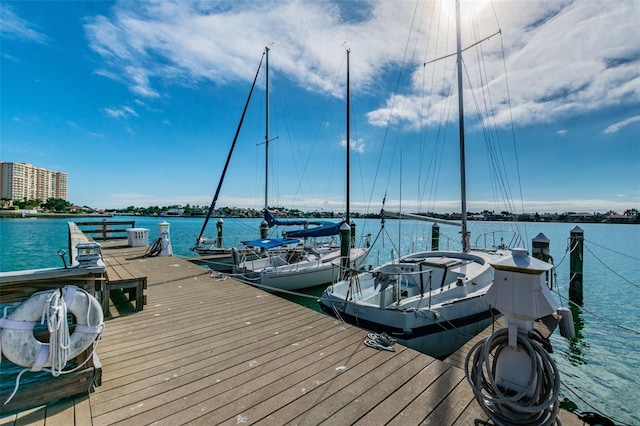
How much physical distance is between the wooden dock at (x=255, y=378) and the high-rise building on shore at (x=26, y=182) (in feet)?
470

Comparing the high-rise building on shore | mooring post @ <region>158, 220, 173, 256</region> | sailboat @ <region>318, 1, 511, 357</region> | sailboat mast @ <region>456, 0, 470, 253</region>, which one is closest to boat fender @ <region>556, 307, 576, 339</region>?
sailboat @ <region>318, 1, 511, 357</region>

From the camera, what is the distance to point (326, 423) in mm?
2461

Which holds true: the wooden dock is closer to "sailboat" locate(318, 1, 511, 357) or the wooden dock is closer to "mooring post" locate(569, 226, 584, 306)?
"sailboat" locate(318, 1, 511, 357)

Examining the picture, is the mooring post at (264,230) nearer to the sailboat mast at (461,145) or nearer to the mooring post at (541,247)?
the sailboat mast at (461,145)

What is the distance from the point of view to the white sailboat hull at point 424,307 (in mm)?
5500

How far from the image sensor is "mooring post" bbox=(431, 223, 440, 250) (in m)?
15.0

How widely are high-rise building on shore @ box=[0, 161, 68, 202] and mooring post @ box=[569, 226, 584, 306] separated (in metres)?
148

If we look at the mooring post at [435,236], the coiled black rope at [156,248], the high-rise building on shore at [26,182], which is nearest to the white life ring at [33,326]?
the coiled black rope at [156,248]

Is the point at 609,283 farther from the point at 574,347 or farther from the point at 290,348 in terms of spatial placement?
the point at 290,348

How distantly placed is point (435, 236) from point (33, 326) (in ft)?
50.8

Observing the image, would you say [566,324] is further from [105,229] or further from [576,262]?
[105,229]

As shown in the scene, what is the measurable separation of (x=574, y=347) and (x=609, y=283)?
1044 centimetres

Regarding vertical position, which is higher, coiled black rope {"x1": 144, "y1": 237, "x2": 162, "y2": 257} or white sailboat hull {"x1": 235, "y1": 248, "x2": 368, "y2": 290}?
coiled black rope {"x1": 144, "y1": 237, "x2": 162, "y2": 257}

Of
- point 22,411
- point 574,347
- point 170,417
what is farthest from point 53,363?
point 574,347
